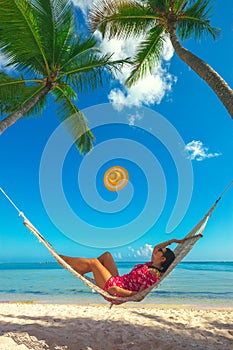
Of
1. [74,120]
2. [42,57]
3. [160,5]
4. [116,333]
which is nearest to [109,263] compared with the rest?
[116,333]

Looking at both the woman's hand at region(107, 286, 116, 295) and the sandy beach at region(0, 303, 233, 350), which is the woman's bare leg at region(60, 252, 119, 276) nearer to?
the woman's hand at region(107, 286, 116, 295)

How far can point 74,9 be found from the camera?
4.37 metres

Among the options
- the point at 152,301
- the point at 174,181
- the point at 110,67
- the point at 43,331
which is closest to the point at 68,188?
the point at 174,181

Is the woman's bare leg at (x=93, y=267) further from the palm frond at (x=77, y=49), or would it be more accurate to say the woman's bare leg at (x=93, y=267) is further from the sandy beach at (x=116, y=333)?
the palm frond at (x=77, y=49)

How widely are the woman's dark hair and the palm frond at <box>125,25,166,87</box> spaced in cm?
265

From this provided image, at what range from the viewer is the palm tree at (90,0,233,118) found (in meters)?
3.80

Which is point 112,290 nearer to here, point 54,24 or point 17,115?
point 17,115

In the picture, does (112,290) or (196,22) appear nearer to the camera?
(112,290)

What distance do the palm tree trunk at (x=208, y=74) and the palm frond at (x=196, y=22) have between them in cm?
24

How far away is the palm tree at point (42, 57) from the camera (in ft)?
12.5

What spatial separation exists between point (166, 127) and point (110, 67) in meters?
2.19

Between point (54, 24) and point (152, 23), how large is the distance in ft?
3.69

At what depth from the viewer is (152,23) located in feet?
13.8

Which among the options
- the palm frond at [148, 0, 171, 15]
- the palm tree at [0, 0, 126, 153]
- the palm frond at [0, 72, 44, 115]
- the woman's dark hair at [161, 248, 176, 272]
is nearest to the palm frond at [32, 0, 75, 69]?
the palm tree at [0, 0, 126, 153]
